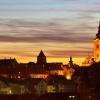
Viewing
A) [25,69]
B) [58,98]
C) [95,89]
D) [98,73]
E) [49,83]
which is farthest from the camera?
[25,69]

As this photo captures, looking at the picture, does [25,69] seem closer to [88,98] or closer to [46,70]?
[46,70]

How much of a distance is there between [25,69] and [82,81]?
79.8m

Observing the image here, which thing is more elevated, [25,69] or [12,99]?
[25,69]

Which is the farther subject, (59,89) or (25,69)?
(25,69)

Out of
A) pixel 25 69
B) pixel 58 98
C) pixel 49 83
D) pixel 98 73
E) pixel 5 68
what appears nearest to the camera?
pixel 58 98

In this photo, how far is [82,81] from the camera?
115688 millimetres

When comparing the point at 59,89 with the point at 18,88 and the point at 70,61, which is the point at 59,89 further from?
the point at 70,61

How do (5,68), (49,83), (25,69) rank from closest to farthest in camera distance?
1. (49,83)
2. (5,68)
3. (25,69)

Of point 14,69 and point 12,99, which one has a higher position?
point 14,69

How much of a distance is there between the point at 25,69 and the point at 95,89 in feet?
310

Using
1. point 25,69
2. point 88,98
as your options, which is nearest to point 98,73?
point 88,98

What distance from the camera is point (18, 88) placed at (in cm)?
11900

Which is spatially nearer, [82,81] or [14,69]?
[82,81]

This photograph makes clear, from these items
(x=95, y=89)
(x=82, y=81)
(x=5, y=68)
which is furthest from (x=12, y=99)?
(x=5, y=68)
